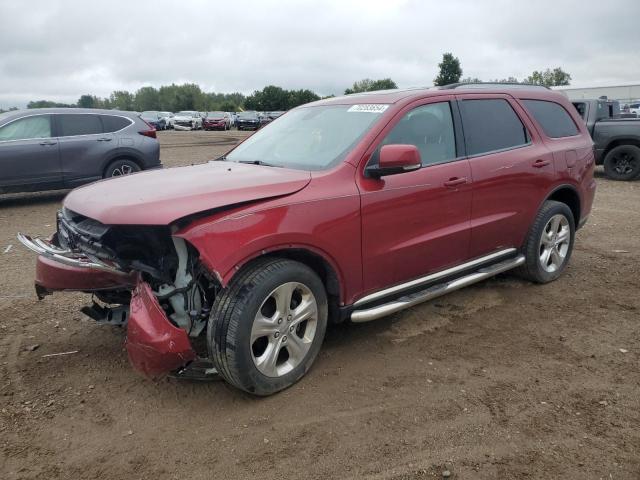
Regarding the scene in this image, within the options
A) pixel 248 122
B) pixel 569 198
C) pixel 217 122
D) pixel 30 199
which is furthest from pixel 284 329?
pixel 217 122

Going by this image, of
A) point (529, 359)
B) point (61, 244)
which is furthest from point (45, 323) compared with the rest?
point (529, 359)

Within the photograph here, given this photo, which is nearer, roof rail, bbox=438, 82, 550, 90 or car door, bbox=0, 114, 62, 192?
roof rail, bbox=438, 82, 550, 90

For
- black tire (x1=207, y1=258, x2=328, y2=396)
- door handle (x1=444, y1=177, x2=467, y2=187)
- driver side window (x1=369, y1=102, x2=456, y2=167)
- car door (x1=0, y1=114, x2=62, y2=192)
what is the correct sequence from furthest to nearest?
car door (x1=0, y1=114, x2=62, y2=192) < door handle (x1=444, y1=177, x2=467, y2=187) < driver side window (x1=369, y1=102, x2=456, y2=167) < black tire (x1=207, y1=258, x2=328, y2=396)

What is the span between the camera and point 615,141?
11461mm

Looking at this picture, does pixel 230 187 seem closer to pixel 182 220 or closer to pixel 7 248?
pixel 182 220

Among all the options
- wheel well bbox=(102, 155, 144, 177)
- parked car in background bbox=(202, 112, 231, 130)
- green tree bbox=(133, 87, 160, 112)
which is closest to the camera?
wheel well bbox=(102, 155, 144, 177)

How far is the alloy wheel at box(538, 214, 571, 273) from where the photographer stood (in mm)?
4977

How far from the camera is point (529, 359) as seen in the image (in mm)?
3627

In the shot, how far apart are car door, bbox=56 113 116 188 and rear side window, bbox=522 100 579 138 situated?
23.8ft

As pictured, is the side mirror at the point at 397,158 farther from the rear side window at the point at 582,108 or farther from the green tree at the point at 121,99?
the green tree at the point at 121,99

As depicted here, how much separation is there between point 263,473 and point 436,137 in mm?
2658

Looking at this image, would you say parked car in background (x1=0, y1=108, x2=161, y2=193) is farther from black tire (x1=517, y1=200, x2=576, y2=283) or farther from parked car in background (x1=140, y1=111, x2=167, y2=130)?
parked car in background (x1=140, y1=111, x2=167, y2=130)

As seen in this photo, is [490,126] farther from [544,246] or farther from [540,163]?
[544,246]

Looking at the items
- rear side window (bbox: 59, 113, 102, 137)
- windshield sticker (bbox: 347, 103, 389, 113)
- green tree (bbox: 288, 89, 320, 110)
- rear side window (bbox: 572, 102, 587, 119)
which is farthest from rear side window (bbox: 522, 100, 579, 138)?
green tree (bbox: 288, 89, 320, 110)
